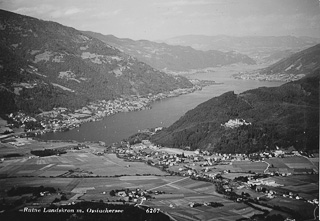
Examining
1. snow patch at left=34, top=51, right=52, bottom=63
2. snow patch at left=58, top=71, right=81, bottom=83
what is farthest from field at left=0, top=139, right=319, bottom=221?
snow patch at left=34, top=51, right=52, bottom=63

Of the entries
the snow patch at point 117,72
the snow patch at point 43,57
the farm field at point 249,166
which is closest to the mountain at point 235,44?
the snow patch at point 117,72

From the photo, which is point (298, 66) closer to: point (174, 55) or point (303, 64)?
point (303, 64)

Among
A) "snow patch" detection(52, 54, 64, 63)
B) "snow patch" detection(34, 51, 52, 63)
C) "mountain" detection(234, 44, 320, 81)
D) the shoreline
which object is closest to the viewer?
the shoreline

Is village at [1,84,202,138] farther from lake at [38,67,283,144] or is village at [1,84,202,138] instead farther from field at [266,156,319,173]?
field at [266,156,319,173]

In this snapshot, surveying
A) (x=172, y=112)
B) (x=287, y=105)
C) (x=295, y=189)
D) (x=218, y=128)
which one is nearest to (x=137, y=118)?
(x=172, y=112)

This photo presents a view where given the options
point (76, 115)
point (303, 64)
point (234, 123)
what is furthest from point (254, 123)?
point (76, 115)

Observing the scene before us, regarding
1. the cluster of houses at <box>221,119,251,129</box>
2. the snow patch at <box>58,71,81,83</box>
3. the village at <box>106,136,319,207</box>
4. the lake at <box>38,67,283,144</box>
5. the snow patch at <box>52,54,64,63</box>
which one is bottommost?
the village at <box>106,136,319,207</box>
